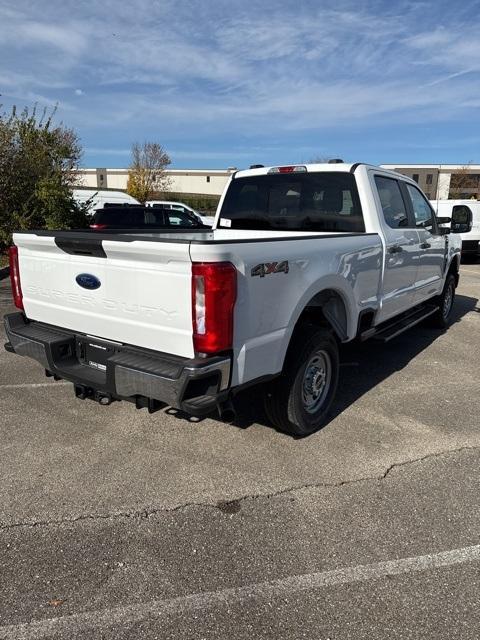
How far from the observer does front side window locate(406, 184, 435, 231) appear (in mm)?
5878

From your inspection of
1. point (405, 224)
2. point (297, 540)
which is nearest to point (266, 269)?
point (297, 540)

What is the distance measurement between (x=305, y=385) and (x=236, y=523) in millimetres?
1313

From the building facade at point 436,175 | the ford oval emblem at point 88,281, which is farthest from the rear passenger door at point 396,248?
the building facade at point 436,175

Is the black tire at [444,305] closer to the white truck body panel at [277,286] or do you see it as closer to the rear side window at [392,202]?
the rear side window at [392,202]

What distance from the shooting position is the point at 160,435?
12.7 ft

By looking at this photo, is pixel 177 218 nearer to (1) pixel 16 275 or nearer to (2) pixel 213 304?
(1) pixel 16 275

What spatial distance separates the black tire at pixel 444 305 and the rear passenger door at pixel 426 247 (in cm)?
49

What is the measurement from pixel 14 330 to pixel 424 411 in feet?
11.7

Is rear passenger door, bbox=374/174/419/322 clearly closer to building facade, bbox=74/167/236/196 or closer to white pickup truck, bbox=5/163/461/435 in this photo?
white pickup truck, bbox=5/163/461/435

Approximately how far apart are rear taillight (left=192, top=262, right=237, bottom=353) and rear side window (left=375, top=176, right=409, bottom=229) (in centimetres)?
273

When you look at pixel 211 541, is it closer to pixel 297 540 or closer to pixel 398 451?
pixel 297 540

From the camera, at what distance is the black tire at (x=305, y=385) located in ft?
11.6

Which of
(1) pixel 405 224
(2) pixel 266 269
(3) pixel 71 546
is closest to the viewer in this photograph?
(3) pixel 71 546

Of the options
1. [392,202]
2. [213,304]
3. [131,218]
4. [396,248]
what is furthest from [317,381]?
[131,218]
